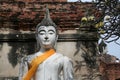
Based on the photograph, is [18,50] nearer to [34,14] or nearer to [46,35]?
[34,14]

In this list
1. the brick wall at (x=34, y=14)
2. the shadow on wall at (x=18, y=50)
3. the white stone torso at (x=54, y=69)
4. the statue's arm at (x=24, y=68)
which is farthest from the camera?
the brick wall at (x=34, y=14)

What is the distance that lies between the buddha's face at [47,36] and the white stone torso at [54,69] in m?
0.18

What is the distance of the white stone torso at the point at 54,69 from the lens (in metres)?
5.50

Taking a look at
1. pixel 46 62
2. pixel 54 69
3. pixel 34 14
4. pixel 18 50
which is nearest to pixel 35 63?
pixel 46 62

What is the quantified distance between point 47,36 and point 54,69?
47 centimetres

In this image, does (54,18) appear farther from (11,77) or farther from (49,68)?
(49,68)

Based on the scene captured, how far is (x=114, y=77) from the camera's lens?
16.2 metres

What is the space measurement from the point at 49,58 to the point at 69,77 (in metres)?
0.37

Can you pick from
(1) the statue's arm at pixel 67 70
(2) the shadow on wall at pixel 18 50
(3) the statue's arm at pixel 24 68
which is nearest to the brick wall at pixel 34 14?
(2) the shadow on wall at pixel 18 50

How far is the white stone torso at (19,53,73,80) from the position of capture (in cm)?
550

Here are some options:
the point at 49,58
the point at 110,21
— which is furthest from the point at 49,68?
the point at 110,21

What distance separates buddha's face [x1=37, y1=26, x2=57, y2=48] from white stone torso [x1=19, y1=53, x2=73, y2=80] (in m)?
0.18

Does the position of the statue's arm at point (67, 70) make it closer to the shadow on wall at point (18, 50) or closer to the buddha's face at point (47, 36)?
the buddha's face at point (47, 36)

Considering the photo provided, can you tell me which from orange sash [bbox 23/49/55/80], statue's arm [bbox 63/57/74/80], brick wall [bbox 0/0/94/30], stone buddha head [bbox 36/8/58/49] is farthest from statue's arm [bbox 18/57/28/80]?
brick wall [bbox 0/0/94/30]
